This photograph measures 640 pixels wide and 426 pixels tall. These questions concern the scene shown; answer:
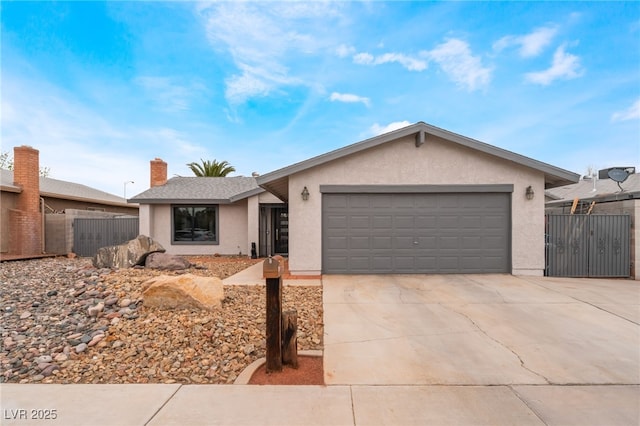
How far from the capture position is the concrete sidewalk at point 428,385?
2742mm

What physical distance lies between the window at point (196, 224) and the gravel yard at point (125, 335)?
7882mm

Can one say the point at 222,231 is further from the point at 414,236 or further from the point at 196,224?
the point at 414,236

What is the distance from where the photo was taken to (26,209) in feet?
43.7

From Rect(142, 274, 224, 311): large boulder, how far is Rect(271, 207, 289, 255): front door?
9.30 meters

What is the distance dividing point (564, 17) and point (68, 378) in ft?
50.1

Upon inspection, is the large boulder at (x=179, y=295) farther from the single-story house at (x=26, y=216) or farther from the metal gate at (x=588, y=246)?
the single-story house at (x=26, y=216)

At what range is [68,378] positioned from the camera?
3494mm

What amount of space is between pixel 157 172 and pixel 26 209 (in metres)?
5.48

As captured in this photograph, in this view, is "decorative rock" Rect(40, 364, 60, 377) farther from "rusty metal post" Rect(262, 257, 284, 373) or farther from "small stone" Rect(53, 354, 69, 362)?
"rusty metal post" Rect(262, 257, 284, 373)

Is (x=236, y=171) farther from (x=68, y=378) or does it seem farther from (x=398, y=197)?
(x=68, y=378)

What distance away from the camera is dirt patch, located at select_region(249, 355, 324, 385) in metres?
3.33

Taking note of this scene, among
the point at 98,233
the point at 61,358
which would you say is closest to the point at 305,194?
the point at 61,358

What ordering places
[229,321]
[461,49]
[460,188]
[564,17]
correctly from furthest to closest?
[461,49], [564,17], [460,188], [229,321]

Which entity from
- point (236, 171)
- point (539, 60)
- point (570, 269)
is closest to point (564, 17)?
point (539, 60)
